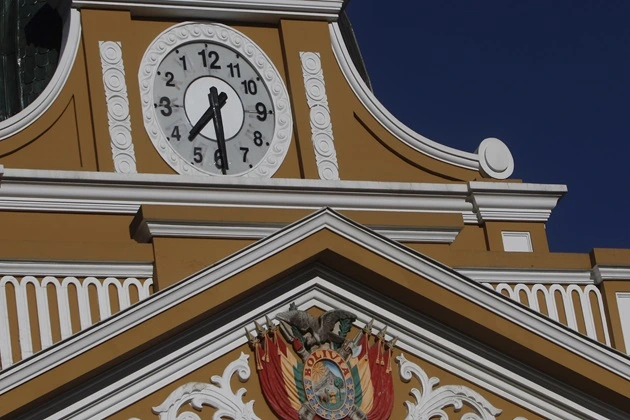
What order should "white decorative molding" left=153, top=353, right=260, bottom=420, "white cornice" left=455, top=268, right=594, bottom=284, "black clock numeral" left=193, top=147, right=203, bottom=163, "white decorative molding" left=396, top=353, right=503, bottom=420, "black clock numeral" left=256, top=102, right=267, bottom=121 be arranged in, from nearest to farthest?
"white decorative molding" left=153, top=353, right=260, bottom=420 < "white decorative molding" left=396, top=353, right=503, bottom=420 < "white cornice" left=455, top=268, right=594, bottom=284 < "black clock numeral" left=193, top=147, right=203, bottom=163 < "black clock numeral" left=256, top=102, right=267, bottom=121

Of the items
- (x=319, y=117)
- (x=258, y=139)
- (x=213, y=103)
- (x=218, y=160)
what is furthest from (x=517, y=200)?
(x=213, y=103)

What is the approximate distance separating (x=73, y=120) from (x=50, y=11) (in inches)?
86.7

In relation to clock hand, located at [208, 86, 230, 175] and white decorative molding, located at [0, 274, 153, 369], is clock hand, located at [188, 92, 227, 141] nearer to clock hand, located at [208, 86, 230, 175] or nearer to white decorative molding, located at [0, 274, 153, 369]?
clock hand, located at [208, 86, 230, 175]

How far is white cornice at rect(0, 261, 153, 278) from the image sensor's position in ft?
86.4

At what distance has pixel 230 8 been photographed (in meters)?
30.5

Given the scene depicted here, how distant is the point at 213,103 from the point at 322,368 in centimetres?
470

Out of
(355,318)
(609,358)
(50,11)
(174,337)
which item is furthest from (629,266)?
(50,11)

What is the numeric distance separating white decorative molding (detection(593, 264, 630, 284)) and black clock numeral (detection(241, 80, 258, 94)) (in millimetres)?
4559

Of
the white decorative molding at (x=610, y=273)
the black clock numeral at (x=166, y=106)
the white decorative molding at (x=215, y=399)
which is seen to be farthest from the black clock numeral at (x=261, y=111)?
the white decorative molding at (x=215, y=399)

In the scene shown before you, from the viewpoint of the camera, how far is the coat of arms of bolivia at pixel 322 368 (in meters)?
25.8

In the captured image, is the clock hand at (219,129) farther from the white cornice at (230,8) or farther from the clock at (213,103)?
the white cornice at (230,8)

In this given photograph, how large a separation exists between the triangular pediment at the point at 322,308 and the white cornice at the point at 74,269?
144cm

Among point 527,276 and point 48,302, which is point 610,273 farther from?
point 48,302

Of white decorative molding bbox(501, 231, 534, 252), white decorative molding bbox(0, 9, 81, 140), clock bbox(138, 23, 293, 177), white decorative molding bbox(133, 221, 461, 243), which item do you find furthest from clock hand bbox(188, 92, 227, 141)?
white decorative molding bbox(501, 231, 534, 252)
